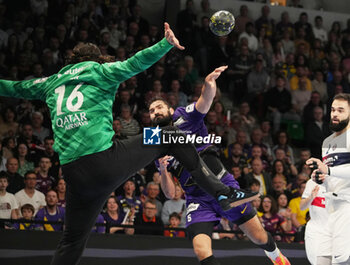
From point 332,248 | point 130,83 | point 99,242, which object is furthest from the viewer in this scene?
point 130,83

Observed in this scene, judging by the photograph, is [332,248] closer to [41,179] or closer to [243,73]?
[41,179]

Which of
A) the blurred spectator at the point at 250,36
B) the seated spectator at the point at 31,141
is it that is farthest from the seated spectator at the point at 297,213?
the blurred spectator at the point at 250,36

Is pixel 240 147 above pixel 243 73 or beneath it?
beneath

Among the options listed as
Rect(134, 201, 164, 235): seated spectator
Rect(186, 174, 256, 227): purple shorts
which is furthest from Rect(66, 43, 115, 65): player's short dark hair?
Rect(134, 201, 164, 235): seated spectator

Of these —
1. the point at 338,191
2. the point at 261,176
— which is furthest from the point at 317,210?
the point at 261,176

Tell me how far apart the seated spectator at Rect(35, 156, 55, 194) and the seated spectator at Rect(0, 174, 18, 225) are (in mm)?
561

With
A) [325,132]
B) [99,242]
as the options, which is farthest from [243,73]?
[99,242]

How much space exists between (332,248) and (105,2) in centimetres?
786

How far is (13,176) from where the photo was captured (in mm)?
7992

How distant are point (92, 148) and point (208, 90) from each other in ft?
4.70

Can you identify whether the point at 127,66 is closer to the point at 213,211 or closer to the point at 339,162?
the point at 213,211

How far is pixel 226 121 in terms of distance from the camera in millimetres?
10266

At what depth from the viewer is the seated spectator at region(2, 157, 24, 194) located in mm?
7896

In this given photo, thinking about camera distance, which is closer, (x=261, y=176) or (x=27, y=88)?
(x=27, y=88)
